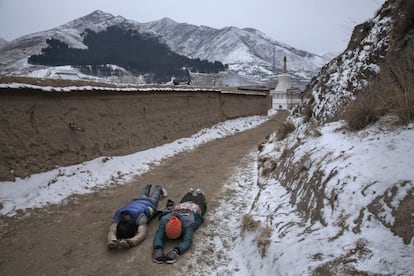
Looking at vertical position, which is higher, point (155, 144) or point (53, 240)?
point (155, 144)

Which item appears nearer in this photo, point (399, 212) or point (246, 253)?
point (399, 212)

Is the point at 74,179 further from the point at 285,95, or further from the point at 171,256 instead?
the point at 285,95

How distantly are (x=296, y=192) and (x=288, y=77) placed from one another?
1833 inches

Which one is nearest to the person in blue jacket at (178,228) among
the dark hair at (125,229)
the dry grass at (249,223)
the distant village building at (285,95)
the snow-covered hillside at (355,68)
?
the dark hair at (125,229)

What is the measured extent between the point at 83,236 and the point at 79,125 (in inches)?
160

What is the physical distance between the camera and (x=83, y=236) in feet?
17.4

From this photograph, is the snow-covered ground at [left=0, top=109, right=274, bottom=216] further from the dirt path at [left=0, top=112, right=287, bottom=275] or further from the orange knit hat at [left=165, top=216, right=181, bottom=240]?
the orange knit hat at [left=165, top=216, right=181, bottom=240]

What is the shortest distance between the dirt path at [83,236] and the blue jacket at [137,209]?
0.89 feet

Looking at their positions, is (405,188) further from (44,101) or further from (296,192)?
(44,101)

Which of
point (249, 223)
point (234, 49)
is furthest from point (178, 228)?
point (234, 49)

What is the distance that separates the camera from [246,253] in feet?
14.4

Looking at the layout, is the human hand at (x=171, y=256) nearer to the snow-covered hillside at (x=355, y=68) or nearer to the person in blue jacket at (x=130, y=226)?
the person in blue jacket at (x=130, y=226)

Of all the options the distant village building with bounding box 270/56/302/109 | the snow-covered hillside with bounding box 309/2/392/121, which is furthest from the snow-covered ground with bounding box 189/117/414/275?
the distant village building with bounding box 270/56/302/109

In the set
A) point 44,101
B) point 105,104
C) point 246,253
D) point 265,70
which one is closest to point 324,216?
point 246,253
